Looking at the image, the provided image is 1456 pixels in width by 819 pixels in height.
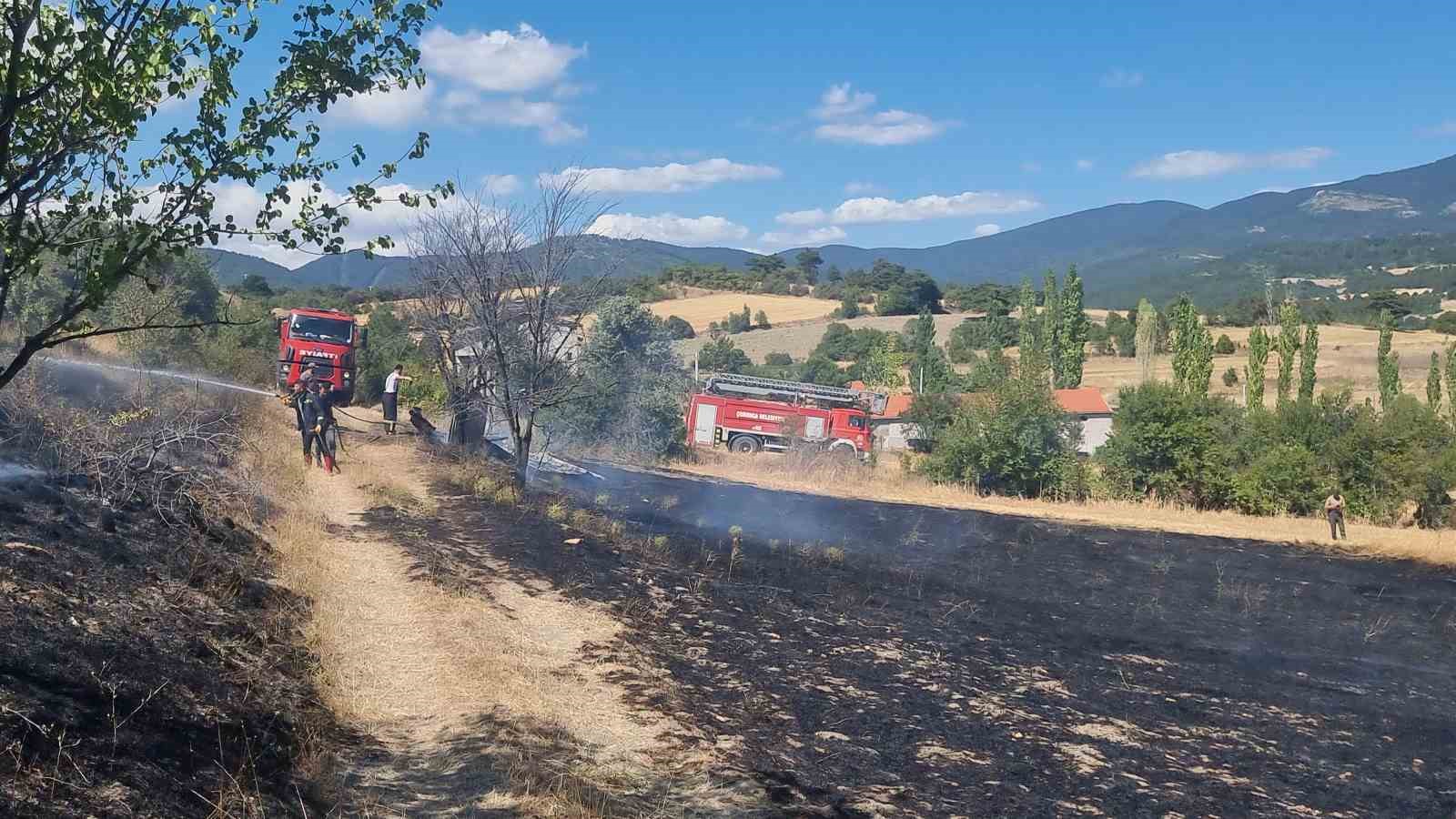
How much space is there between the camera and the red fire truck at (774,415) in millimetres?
39719

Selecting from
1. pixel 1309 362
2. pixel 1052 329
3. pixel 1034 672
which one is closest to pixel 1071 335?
pixel 1052 329

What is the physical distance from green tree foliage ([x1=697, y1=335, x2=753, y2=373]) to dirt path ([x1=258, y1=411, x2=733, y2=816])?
2091 inches

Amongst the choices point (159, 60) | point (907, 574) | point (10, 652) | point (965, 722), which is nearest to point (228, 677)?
point (10, 652)

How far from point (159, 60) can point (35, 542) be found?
15.8ft

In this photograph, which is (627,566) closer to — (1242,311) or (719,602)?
(719,602)

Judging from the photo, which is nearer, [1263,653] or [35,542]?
[35,542]

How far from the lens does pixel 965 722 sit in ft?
29.7

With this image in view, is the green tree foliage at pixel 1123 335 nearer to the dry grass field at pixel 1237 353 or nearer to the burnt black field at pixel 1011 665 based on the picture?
the dry grass field at pixel 1237 353

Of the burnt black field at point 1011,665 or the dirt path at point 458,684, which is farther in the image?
the burnt black field at point 1011,665

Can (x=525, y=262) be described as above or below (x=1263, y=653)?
above

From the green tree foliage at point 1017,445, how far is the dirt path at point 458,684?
22382 mm

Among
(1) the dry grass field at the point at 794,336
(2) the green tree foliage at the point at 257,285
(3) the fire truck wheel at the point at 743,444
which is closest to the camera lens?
(3) the fire truck wheel at the point at 743,444

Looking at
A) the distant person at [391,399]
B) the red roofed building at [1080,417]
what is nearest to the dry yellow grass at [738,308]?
the red roofed building at [1080,417]

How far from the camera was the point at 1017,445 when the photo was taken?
3241cm
